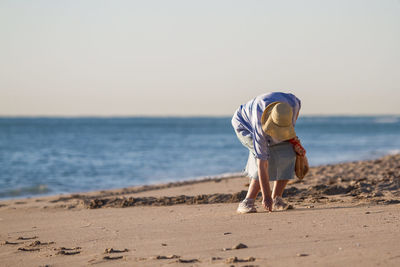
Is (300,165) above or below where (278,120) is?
below

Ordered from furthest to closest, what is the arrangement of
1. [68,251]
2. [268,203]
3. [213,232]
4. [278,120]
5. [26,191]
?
[26,191] < [268,203] < [278,120] < [213,232] < [68,251]

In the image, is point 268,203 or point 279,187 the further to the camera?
point 279,187

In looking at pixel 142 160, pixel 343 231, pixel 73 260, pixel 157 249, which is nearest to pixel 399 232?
pixel 343 231

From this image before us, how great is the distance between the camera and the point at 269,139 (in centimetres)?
548

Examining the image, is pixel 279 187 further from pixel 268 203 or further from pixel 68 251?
pixel 68 251

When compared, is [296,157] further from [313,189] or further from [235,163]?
[235,163]

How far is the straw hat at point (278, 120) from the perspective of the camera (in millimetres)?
5180

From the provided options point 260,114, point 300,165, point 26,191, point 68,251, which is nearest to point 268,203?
point 300,165

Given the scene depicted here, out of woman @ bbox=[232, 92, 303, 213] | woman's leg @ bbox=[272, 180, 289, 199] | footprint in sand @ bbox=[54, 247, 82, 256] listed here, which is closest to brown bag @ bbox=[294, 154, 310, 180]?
woman @ bbox=[232, 92, 303, 213]

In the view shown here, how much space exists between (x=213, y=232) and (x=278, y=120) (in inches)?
49.6

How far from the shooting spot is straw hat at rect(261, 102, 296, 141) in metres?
5.18

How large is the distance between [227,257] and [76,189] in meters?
9.02

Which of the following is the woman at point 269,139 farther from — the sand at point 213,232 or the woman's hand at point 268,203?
the sand at point 213,232

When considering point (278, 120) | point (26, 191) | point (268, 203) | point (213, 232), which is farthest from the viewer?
point (26, 191)
